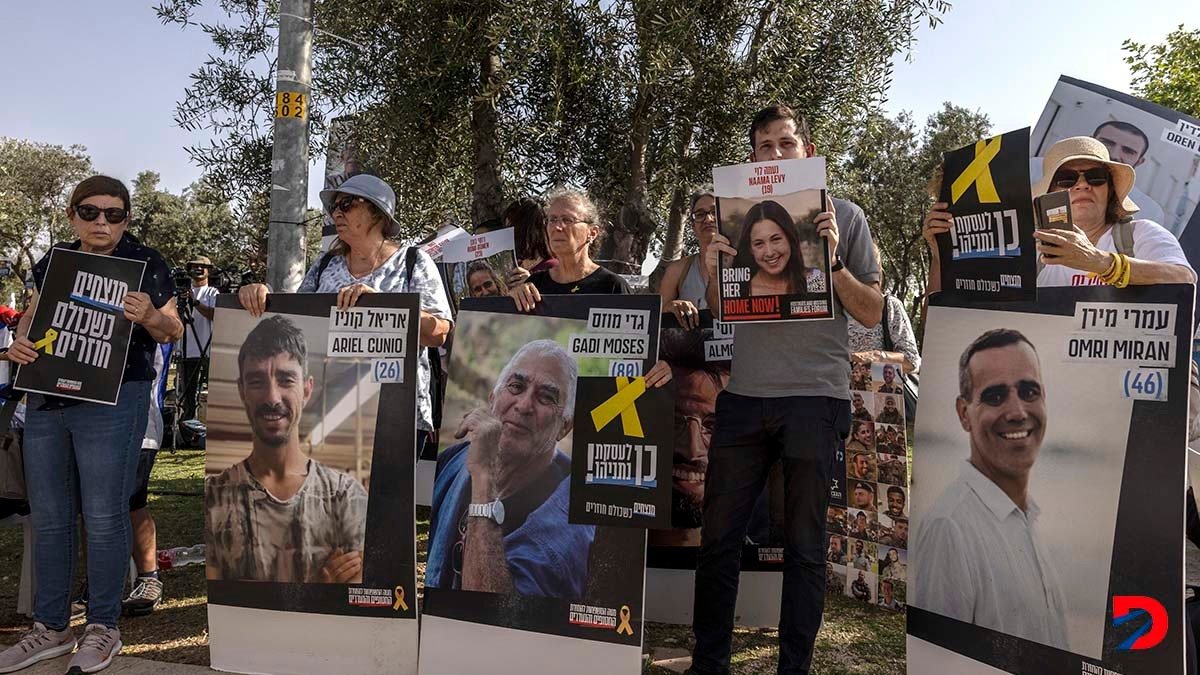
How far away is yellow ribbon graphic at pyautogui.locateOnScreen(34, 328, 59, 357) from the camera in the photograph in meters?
3.89

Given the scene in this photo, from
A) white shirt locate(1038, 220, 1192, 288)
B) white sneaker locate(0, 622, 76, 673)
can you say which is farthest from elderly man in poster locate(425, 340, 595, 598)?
white shirt locate(1038, 220, 1192, 288)

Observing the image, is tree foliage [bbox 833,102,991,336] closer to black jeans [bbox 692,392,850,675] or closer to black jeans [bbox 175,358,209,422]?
black jeans [bbox 175,358,209,422]

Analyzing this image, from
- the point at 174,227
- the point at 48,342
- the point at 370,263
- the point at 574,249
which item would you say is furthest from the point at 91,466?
the point at 174,227

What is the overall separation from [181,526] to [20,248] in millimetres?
32604

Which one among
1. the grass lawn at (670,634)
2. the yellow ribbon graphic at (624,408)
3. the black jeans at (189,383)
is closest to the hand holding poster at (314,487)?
the grass lawn at (670,634)

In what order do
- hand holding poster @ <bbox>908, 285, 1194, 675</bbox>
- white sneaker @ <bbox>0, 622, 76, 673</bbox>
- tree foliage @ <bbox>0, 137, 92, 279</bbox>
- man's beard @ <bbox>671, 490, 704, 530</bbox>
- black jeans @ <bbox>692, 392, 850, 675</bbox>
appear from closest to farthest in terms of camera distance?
hand holding poster @ <bbox>908, 285, 1194, 675</bbox>, black jeans @ <bbox>692, 392, 850, 675</bbox>, white sneaker @ <bbox>0, 622, 76, 673</bbox>, man's beard @ <bbox>671, 490, 704, 530</bbox>, tree foliage @ <bbox>0, 137, 92, 279</bbox>

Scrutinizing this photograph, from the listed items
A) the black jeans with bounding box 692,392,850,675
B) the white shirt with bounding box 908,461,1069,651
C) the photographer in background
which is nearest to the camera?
the white shirt with bounding box 908,461,1069,651

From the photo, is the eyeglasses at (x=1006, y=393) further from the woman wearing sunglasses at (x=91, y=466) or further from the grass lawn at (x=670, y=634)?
the woman wearing sunglasses at (x=91, y=466)

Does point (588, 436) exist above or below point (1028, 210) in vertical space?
below

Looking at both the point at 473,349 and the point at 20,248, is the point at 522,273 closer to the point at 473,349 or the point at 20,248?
the point at 473,349

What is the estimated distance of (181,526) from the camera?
663 centimetres

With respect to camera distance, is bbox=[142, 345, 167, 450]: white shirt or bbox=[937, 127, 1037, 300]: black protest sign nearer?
bbox=[937, 127, 1037, 300]: black protest sign

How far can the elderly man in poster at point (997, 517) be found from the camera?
304 centimetres

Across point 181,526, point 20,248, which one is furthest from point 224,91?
point 20,248
